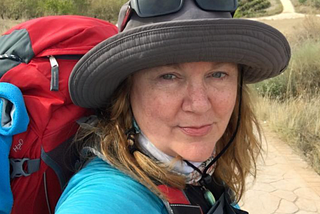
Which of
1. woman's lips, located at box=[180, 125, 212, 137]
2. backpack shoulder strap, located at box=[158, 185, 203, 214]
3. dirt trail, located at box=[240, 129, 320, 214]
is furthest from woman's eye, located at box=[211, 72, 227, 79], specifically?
dirt trail, located at box=[240, 129, 320, 214]

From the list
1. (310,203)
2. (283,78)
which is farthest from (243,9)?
(310,203)

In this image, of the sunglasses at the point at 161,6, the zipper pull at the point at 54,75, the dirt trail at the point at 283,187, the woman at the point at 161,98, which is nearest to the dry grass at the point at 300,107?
the dirt trail at the point at 283,187

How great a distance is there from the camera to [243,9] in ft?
138

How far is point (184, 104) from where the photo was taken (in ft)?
3.48

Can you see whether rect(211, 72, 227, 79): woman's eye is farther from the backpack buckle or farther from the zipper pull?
the backpack buckle

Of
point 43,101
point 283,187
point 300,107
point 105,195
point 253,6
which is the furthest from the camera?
point 253,6

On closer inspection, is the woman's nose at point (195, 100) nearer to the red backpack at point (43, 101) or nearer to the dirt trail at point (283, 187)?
the red backpack at point (43, 101)

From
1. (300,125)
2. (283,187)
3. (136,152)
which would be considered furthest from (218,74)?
(300,125)

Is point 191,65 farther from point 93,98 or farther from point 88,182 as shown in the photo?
point 88,182

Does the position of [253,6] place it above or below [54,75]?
below

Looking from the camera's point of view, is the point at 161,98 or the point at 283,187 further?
the point at 283,187

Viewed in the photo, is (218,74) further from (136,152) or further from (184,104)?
(136,152)

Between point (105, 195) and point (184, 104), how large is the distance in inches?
14.6

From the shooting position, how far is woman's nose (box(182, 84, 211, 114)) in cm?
105
